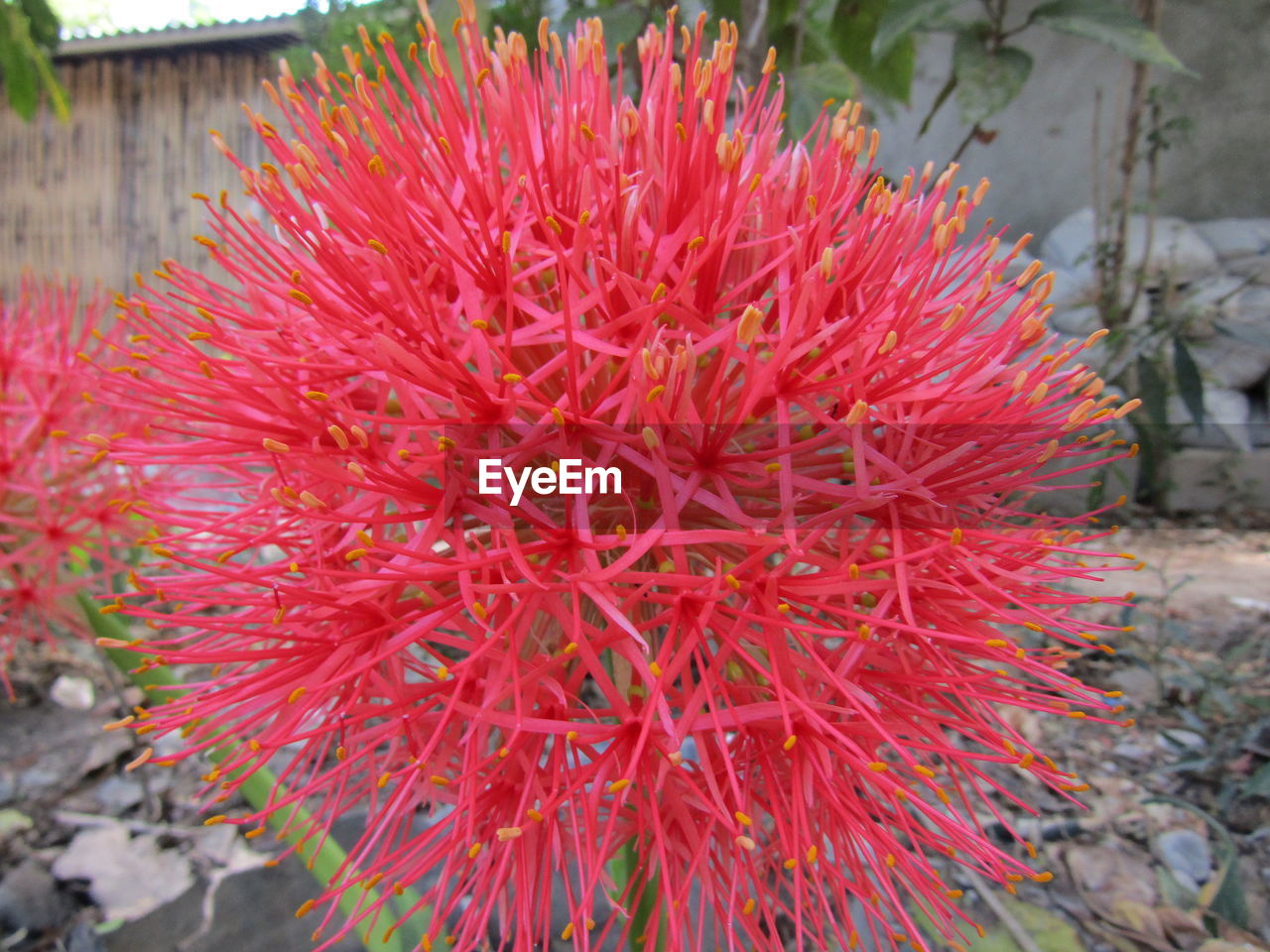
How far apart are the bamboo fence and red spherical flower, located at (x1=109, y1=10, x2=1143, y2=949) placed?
282 centimetres

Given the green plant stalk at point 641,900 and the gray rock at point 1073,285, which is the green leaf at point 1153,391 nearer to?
the gray rock at point 1073,285

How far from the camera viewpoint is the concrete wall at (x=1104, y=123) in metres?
1.30

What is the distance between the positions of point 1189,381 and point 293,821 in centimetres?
126

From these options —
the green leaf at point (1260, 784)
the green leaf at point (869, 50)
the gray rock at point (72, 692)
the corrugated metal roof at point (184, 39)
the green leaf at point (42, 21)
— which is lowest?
the gray rock at point (72, 692)

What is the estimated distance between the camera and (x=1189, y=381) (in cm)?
108

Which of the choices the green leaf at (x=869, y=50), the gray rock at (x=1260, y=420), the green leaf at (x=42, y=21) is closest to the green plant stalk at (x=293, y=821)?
the green leaf at (x=869, y=50)

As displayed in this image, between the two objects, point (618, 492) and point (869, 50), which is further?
point (869, 50)

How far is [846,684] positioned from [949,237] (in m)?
0.26

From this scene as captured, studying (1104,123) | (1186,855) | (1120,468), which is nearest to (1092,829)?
(1186,855)

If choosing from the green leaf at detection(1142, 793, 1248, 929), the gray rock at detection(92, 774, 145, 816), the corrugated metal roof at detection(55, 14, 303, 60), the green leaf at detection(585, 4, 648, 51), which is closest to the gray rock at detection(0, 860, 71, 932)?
the gray rock at detection(92, 774, 145, 816)

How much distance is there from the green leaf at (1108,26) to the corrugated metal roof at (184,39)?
259 cm

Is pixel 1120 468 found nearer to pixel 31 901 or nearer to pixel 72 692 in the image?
pixel 31 901

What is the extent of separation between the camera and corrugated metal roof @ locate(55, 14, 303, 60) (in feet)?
8.52

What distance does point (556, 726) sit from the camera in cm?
35
